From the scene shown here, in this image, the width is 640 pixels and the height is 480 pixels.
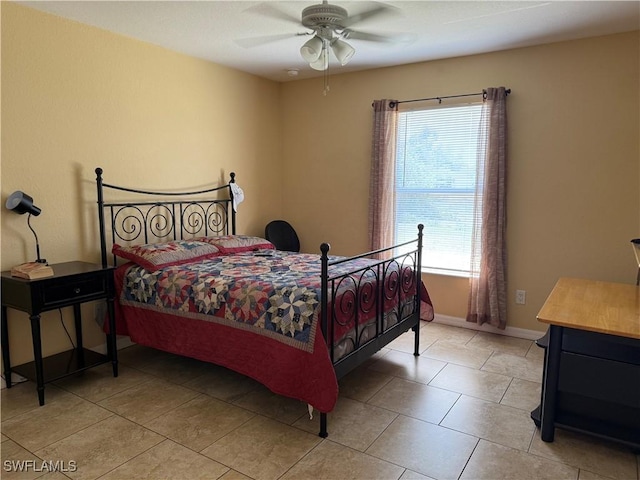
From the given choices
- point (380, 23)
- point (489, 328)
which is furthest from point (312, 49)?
point (489, 328)

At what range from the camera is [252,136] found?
472 cm

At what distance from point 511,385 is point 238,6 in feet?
9.97

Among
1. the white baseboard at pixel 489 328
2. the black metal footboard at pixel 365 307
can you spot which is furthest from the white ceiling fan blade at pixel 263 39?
the white baseboard at pixel 489 328

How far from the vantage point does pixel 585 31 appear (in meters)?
3.29

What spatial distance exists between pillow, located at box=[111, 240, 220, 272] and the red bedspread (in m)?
0.07

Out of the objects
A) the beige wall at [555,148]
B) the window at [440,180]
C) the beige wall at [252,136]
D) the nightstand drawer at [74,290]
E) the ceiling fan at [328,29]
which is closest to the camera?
the ceiling fan at [328,29]

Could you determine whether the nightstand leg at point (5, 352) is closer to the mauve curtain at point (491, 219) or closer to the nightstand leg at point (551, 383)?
the nightstand leg at point (551, 383)

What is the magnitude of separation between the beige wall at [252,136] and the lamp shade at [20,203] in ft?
0.35

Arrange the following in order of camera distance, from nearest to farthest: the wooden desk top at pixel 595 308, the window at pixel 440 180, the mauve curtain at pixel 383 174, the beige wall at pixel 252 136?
the wooden desk top at pixel 595 308, the beige wall at pixel 252 136, the window at pixel 440 180, the mauve curtain at pixel 383 174

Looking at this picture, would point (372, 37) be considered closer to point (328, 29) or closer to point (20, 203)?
point (328, 29)

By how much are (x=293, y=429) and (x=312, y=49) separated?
217 cm

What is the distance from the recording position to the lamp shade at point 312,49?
8.59ft

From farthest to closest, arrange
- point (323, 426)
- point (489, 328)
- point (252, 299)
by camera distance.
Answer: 1. point (489, 328)
2. point (252, 299)
3. point (323, 426)

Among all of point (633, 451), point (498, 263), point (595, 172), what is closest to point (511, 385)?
point (633, 451)
